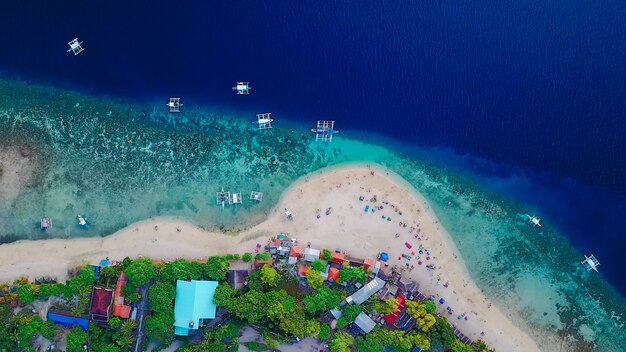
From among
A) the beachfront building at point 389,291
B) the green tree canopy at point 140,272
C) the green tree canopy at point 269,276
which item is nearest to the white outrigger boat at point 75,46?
the green tree canopy at point 140,272

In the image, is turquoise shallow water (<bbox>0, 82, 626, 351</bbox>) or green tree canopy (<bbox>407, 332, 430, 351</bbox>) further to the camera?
turquoise shallow water (<bbox>0, 82, 626, 351</bbox>)

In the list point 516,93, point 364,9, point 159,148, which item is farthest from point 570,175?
point 159,148

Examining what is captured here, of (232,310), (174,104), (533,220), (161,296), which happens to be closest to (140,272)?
(161,296)

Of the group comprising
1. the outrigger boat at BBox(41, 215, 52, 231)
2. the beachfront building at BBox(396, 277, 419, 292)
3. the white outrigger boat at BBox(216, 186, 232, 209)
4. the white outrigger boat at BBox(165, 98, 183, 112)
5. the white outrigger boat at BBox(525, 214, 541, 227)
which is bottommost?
the beachfront building at BBox(396, 277, 419, 292)

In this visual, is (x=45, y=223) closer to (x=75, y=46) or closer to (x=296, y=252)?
(x=75, y=46)

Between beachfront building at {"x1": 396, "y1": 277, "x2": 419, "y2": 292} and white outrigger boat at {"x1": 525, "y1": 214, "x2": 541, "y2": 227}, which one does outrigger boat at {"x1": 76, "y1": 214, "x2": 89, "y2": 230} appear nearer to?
beachfront building at {"x1": 396, "y1": 277, "x2": 419, "y2": 292}

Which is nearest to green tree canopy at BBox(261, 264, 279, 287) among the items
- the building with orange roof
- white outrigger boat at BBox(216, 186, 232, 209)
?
the building with orange roof
